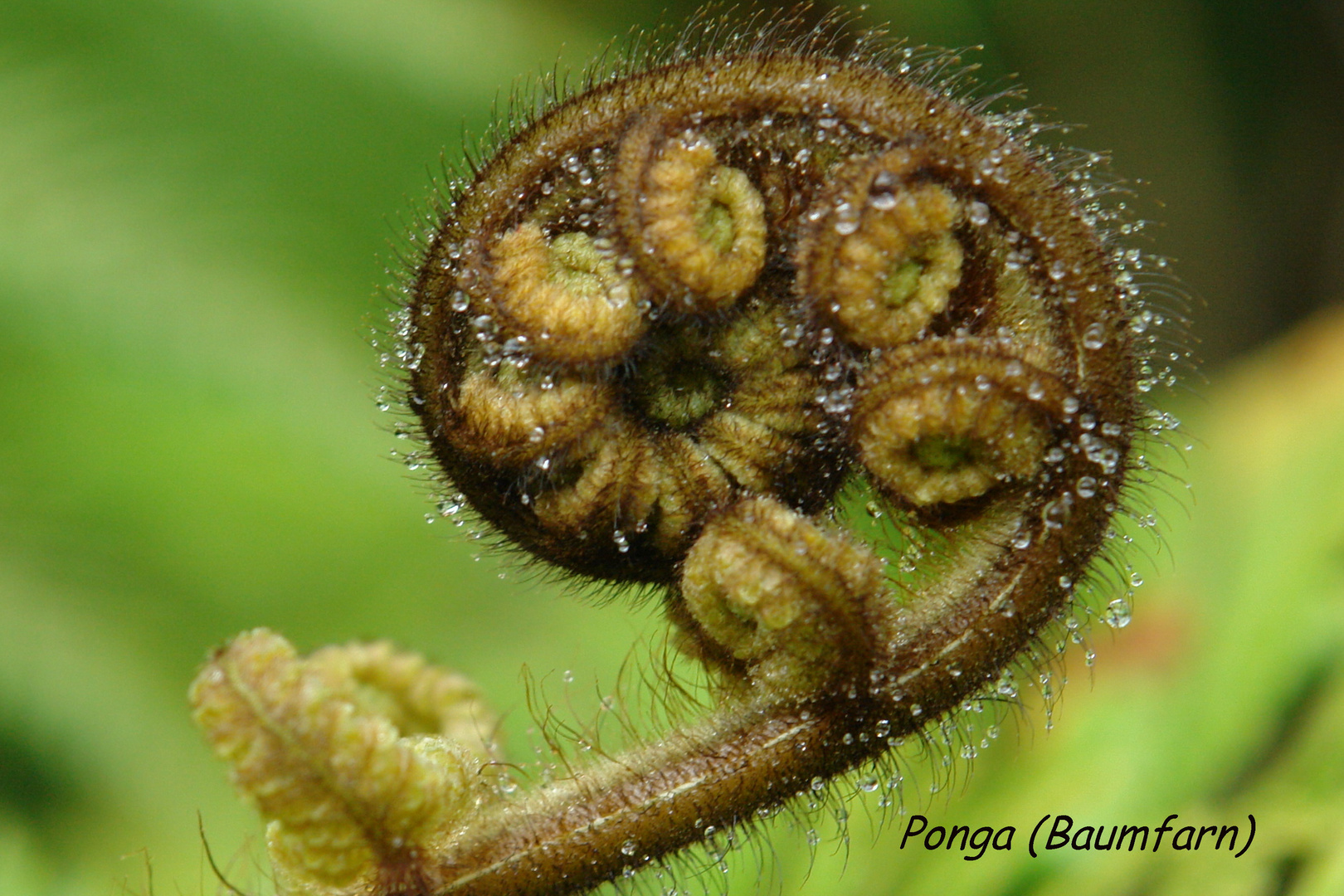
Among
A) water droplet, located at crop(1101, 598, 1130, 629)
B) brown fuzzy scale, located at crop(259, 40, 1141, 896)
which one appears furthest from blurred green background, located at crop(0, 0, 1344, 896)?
brown fuzzy scale, located at crop(259, 40, 1141, 896)

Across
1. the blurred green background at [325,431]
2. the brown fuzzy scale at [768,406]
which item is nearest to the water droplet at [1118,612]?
the brown fuzzy scale at [768,406]

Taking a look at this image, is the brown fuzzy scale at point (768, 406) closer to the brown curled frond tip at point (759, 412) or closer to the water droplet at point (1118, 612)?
the brown curled frond tip at point (759, 412)

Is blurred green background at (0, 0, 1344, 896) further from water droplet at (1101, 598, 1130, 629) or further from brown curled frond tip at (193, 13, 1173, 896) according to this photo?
brown curled frond tip at (193, 13, 1173, 896)

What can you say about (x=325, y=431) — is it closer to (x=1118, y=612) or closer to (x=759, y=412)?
(x=759, y=412)

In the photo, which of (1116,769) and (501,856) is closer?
(501,856)

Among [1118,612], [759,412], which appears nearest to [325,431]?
[759,412]

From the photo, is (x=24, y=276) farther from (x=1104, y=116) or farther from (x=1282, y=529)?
(x=1104, y=116)

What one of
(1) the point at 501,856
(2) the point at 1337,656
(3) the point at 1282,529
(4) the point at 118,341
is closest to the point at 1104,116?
(3) the point at 1282,529
